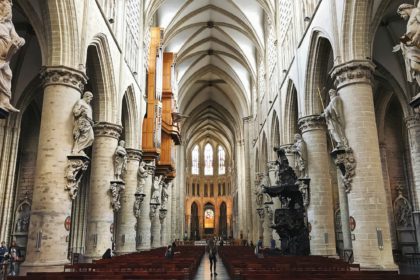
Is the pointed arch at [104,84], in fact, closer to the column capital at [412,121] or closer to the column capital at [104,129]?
the column capital at [104,129]

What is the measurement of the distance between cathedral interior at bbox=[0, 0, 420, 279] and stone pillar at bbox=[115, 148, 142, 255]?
69 mm

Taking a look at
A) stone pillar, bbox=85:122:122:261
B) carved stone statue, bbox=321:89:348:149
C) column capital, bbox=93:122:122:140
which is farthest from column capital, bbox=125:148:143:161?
carved stone statue, bbox=321:89:348:149

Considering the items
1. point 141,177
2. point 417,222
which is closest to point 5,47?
point 141,177

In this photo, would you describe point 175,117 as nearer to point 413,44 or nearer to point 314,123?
point 314,123

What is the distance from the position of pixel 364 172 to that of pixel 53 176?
373 inches

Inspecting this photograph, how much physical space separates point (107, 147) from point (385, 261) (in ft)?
39.3

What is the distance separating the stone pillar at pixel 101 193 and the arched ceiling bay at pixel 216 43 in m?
12.4

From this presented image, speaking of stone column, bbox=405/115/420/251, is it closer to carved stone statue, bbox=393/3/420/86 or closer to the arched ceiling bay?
the arched ceiling bay

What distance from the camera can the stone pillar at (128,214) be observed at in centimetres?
2084

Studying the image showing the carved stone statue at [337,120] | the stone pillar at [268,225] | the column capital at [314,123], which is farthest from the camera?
the stone pillar at [268,225]

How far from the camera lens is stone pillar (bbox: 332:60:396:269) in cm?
1152

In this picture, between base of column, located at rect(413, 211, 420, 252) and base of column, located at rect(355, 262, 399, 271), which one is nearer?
base of column, located at rect(355, 262, 399, 271)

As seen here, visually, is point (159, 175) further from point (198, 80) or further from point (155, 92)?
point (198, 80)

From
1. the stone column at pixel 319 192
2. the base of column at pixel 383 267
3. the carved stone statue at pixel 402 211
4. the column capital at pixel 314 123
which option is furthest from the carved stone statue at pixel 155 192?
the base of column at pixel 383 267
